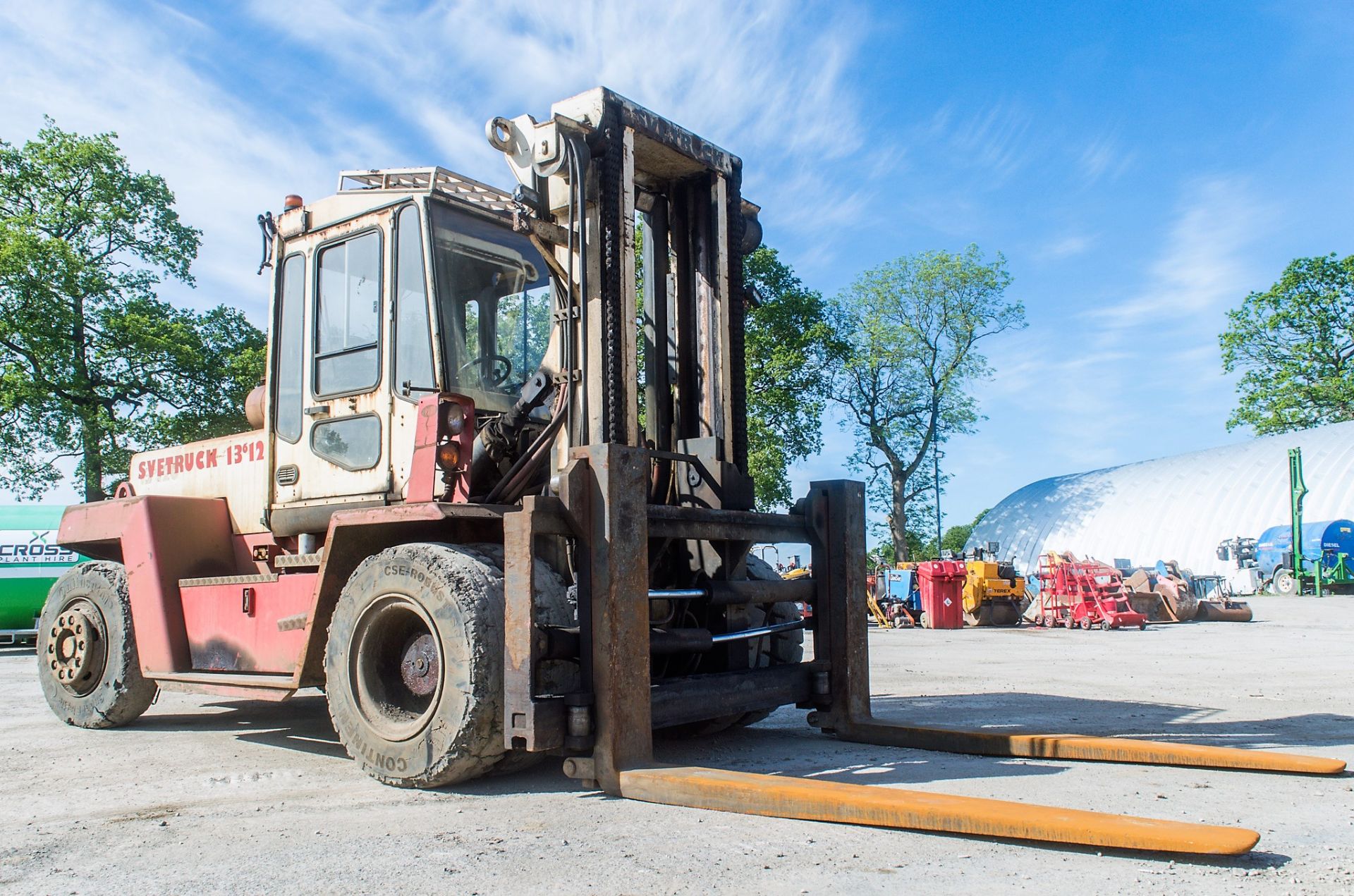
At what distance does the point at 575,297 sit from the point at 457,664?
196 cm

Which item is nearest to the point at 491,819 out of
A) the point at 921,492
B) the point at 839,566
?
the point at 839,566

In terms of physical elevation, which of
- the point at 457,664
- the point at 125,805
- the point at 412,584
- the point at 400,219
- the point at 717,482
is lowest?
the point at 125,805

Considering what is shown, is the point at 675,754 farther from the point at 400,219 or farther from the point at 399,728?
the point at 400,219

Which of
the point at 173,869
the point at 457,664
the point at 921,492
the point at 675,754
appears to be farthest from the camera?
the point at 921,492

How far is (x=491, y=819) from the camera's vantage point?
4625 mm

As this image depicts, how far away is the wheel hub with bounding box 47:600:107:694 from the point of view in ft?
26.2

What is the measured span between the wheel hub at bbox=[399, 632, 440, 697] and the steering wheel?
154cm

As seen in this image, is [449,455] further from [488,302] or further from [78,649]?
[78,649]

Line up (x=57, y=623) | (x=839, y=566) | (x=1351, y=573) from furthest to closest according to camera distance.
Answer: (x=1351, y=573) < (x=57, y=623) < (x=839, y=566)

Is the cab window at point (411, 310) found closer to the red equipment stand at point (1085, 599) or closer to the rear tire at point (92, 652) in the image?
the rear tire at point (92, 652)

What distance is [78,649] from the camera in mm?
8086

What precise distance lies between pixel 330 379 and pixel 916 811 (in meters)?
4.37

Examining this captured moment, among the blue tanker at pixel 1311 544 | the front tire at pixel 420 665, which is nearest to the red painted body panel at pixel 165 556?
the front tire at pixel 420 665

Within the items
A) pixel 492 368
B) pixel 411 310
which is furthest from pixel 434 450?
pixel 411 310
